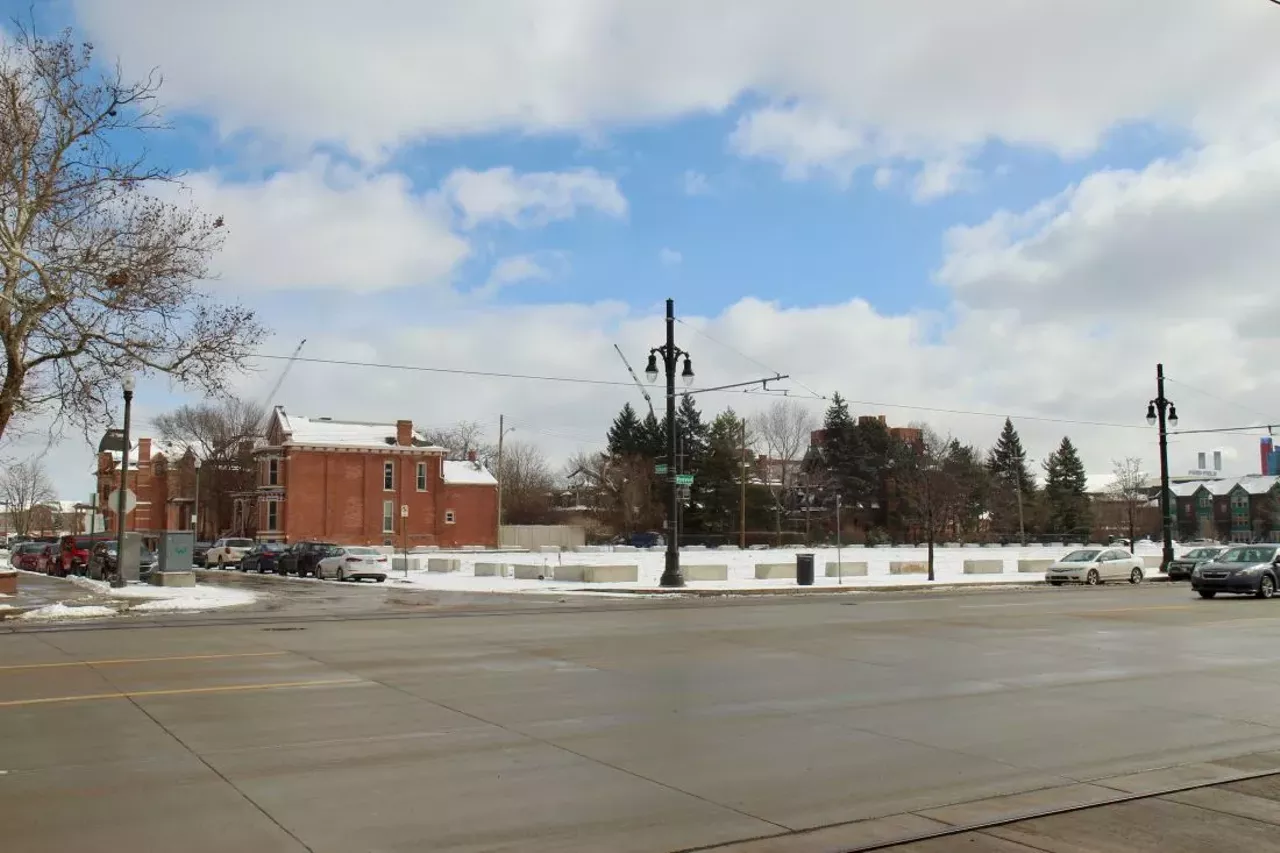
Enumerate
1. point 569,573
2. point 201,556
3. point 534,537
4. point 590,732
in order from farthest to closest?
point 534,537 < point 201,556 < point 569,573 < point 590,732

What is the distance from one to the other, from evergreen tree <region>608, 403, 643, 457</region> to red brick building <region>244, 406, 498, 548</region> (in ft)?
91.3

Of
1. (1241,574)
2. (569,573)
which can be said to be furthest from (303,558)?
(1241,574)

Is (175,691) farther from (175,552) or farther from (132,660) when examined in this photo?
(175,552)

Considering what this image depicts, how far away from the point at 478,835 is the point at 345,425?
79.9m

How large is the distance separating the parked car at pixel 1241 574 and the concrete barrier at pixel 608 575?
18183mm

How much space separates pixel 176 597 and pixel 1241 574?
28461 millimetres

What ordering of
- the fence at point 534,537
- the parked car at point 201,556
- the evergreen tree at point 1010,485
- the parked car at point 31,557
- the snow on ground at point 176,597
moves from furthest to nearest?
the evergreen tree at point 1010,485 → the fence at point 534,537 → the parked car at point 201,556 → the parked car at point 31,557 → the snow on ground at point 176,597

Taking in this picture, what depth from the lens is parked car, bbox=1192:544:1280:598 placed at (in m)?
27.7

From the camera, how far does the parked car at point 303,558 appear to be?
4503cm

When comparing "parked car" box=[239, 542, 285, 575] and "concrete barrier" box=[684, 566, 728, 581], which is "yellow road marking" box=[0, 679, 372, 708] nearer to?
"concrete barrier" box=[684, 566, 728, 581]

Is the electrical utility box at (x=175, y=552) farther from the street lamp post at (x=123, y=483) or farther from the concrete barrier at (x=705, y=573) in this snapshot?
the concrete barrier at (x=705, y=573)

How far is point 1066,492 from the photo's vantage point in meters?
120

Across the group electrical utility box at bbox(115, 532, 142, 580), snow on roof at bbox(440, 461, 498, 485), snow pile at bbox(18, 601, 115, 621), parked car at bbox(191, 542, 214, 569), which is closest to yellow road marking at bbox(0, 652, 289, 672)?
snow pile at bbox(18, 601, 115, 621)

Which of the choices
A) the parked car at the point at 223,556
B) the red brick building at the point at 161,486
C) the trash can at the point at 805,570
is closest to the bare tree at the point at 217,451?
the red brick building at the point at 161,486
